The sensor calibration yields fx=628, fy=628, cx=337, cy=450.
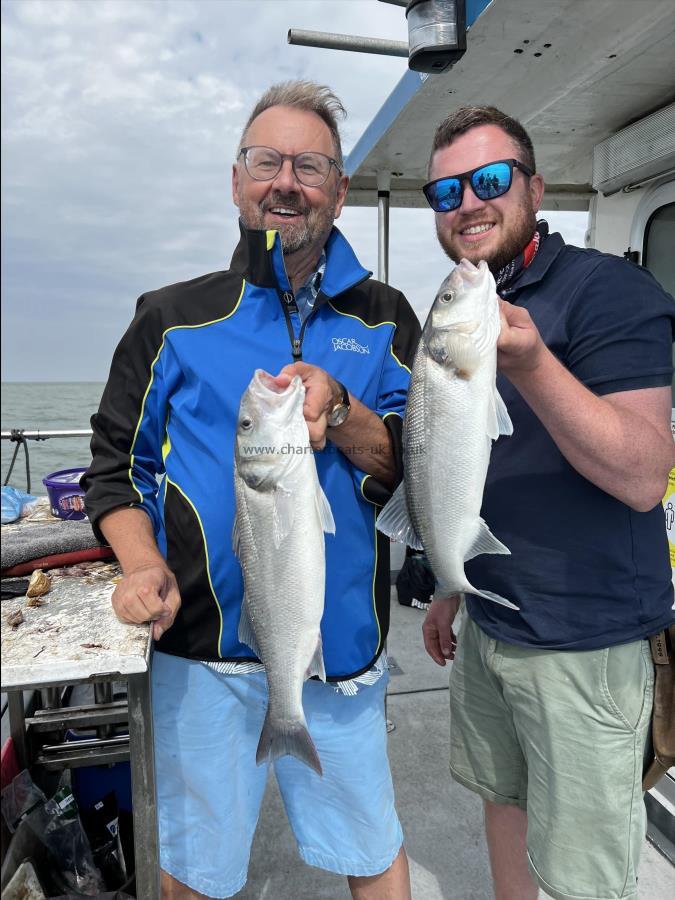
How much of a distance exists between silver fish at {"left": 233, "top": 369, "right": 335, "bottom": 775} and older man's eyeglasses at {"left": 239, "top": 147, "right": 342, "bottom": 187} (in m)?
0.81

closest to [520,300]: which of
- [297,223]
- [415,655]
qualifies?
[297,223]

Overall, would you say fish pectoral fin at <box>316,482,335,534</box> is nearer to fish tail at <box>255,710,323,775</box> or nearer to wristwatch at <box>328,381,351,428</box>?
wristwatch at <box>328,381,351,428</box>

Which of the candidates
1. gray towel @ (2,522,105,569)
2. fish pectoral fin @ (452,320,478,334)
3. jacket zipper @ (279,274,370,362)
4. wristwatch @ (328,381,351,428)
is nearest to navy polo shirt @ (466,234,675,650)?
fish pectoral fin @ (452,320,478,334)

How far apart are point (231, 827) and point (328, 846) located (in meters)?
0.34

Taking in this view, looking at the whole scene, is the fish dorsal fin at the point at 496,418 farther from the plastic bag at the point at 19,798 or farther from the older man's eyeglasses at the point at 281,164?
the plastic bag at the point at 19,798

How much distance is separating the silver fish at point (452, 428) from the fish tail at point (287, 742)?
60 cm

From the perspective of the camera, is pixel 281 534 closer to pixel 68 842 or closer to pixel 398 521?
pixel 398 521

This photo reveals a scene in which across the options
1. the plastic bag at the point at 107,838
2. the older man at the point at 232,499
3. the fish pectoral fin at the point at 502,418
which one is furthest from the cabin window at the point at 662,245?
the plastic bag at the point at 107,838

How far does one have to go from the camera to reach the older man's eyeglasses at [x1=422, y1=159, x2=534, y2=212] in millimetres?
2066

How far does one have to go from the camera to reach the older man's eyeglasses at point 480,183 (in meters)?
2.07

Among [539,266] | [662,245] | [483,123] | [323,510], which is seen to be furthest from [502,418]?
[662,245]

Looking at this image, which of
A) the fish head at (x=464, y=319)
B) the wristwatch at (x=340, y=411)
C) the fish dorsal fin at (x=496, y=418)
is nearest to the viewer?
the fish head at (x=464, y=319)

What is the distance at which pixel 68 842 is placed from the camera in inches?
93.9

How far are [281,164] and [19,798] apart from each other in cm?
252
